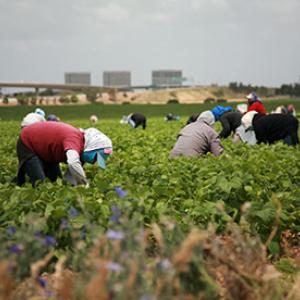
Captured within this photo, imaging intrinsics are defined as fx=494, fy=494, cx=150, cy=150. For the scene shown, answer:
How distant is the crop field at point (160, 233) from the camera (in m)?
1.92

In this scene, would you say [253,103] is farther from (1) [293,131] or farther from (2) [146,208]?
(2) [146,208]

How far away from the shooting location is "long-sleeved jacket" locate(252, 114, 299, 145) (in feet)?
28.4

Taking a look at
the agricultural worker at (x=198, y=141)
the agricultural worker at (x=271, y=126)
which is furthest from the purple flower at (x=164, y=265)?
the agricultural worker at (x=271, y=126)

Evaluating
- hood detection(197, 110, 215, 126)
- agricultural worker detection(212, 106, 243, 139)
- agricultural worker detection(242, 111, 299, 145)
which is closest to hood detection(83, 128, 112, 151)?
hood detection(197, 110, 215, 126)

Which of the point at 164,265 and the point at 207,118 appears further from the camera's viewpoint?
the point at 207,118

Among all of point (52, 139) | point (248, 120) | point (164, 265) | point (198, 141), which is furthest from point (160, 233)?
point (248, 120)

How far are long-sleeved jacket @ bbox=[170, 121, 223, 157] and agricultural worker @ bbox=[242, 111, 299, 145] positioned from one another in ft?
6.72

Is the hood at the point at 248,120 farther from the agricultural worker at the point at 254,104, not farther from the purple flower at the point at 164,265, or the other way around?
the purple flower at the point at 164,265

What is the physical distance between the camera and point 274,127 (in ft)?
29.0

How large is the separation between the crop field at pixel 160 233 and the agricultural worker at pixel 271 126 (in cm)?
108

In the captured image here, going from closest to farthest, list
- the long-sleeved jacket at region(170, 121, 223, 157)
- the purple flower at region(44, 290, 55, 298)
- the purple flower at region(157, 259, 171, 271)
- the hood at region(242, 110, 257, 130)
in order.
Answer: the purple flower at region(157, 259, 171, 271) → the purple flower at region(44, 290, 55, 298) → the long-sleeved jacket at region(170, 121, 223, 157) → the hood at region(242, 110, 257, 130)

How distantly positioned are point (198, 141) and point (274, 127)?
96.7 inches

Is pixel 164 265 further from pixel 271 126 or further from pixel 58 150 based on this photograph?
pixel 271 126

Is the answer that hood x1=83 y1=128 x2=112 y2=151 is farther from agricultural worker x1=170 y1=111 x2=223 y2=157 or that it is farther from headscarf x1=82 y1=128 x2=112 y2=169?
agricultural worker x1=170 y1=111 x2=223 y2=157
